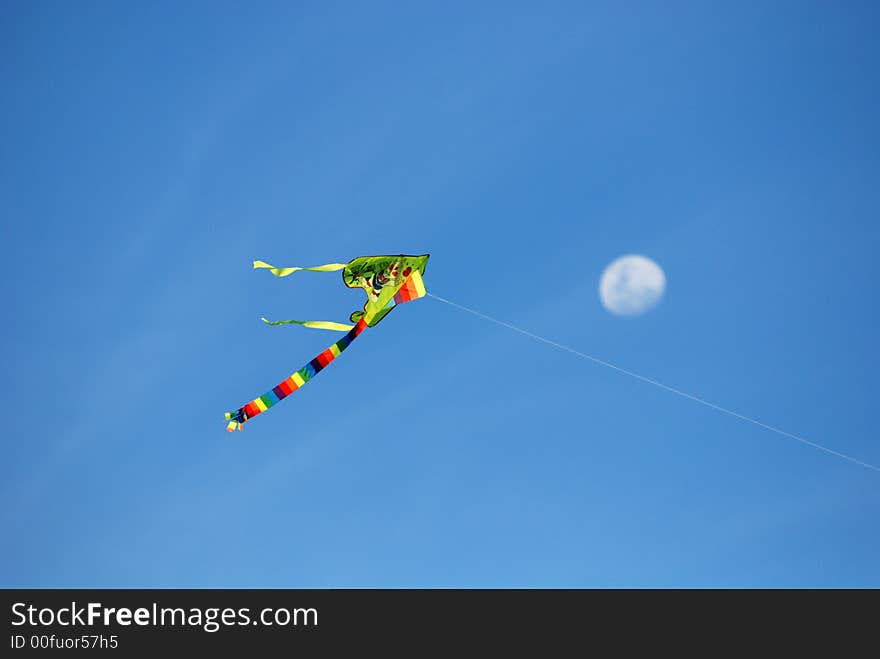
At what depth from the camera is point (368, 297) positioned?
1469cm

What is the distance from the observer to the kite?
1426 cm

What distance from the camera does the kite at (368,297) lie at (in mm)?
14258

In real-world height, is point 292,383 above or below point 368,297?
below

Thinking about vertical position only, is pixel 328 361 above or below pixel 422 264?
below

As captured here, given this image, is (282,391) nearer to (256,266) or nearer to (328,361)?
(328,361)

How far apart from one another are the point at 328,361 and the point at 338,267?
6.56ft
